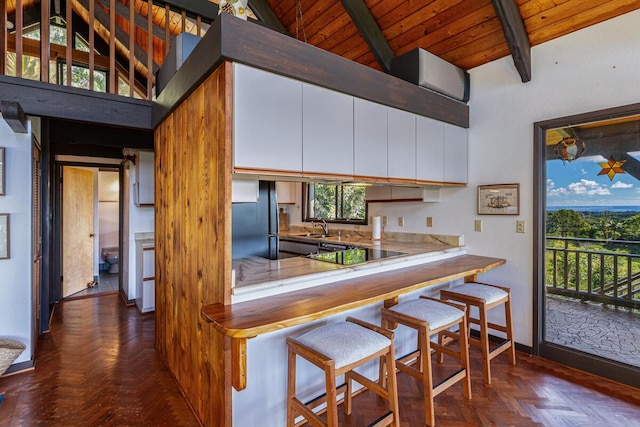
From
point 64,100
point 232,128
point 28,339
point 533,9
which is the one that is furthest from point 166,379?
point 533,9

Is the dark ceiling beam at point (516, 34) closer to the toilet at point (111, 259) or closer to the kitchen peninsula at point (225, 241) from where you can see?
the kitchen peninsula at point (225, 241)

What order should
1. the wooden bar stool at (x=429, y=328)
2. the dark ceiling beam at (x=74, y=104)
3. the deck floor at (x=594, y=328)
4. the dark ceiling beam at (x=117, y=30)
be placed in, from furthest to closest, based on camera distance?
the dark ceiling beam at (x=117, y=30) → the deck floor at (x=594, y=328) → the dark ceiling beam at (x=74, y=104) → the wooden bar stool at (x=429, y=328)

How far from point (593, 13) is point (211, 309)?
340 centimetres

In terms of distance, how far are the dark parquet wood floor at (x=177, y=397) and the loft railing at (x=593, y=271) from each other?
0.86 m

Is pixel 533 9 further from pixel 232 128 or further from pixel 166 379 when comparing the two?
pixel 166 379

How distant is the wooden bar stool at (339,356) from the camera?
1.57 metres

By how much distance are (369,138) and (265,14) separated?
279 centimetres

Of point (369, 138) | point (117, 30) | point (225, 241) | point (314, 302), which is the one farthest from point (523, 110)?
point (117, 30)

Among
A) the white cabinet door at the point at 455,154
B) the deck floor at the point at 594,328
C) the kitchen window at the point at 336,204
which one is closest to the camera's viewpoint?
the deck floor at the point at 594,328

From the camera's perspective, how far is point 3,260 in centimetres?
252

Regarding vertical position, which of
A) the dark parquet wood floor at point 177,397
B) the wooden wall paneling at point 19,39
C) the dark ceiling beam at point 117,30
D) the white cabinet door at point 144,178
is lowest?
the dark parquet wood floor at point 177,397

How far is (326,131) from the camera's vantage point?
7.05 ft

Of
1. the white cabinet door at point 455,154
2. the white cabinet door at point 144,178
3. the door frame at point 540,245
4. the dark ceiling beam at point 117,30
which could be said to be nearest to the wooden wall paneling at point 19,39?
the white cabinet door at point 144,178

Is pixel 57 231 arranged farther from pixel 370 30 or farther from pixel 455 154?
pixel 455 154
